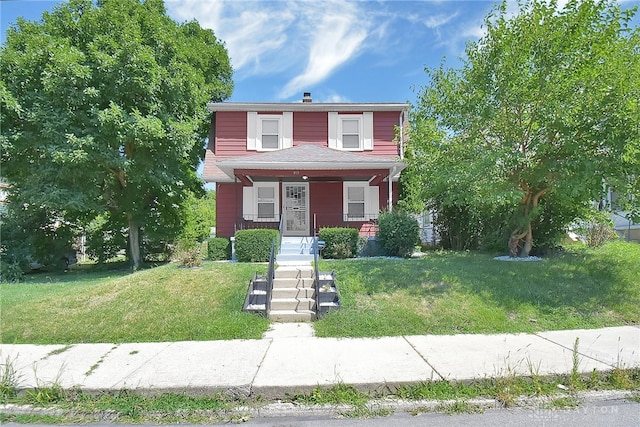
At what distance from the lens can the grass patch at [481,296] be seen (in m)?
5.82

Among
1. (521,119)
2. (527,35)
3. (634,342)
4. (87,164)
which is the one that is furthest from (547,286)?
(87,164)

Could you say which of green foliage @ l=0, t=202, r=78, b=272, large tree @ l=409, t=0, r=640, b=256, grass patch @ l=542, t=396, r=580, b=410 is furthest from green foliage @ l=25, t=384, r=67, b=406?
green foliage @ l=0, t=202, r=78, b=272

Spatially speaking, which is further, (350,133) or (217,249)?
(350,133)

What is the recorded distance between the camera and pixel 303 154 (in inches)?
488

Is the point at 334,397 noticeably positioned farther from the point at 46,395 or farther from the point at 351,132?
the point at 351,132

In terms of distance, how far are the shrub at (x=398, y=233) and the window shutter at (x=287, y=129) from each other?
199 inches

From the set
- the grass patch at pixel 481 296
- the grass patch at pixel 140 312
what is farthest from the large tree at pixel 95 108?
the grass patch at pixel 481 296

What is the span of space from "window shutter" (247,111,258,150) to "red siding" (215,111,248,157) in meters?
0.14

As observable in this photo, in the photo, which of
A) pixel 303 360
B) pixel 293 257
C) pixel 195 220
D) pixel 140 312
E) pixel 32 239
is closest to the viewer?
pixel 303 360

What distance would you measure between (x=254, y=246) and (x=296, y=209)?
356 centimetres

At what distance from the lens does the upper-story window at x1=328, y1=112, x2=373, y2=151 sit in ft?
46.4

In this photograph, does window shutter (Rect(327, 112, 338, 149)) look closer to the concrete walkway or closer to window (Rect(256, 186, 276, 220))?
window (Rect(256, 186, 276, 220))

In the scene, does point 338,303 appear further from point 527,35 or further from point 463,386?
point 527,35

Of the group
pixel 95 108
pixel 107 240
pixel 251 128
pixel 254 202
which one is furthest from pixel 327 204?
pixel 107 240
